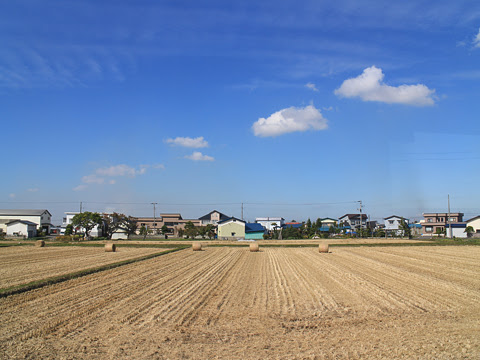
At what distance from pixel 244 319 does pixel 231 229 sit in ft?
248

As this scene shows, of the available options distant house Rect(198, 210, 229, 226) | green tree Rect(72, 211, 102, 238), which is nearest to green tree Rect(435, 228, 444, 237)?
distant house Rect(198, 210, 229, 226)

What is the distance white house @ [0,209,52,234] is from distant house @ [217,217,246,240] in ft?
144

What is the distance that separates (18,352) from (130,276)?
10074mm

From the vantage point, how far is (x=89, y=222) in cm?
7494

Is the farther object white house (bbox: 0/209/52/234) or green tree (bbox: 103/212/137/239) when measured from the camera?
white house (bbox: 0/209/52/234)

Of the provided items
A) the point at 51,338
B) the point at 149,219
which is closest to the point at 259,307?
the point at 51,338

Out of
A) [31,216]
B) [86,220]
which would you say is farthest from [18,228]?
[86,220]

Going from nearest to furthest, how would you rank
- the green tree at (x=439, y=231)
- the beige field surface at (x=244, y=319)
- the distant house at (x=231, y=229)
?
the beige field surface at (x=244, y=319) < the distant house at (x=231, y=229) < the green tree at (x=439, y=231)

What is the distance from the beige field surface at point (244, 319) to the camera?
796 centimetres

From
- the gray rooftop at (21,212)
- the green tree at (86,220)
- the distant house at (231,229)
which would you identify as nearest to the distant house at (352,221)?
the distant house at (231,229)

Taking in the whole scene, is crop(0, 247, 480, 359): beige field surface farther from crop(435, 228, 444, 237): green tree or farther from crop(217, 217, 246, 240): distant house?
crop(435, 228, 444, 237): green tree

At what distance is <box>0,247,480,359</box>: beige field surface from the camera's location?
7965mm

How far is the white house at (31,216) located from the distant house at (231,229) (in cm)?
4390

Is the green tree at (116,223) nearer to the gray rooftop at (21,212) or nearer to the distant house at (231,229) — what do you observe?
the distant house at (231,229)
